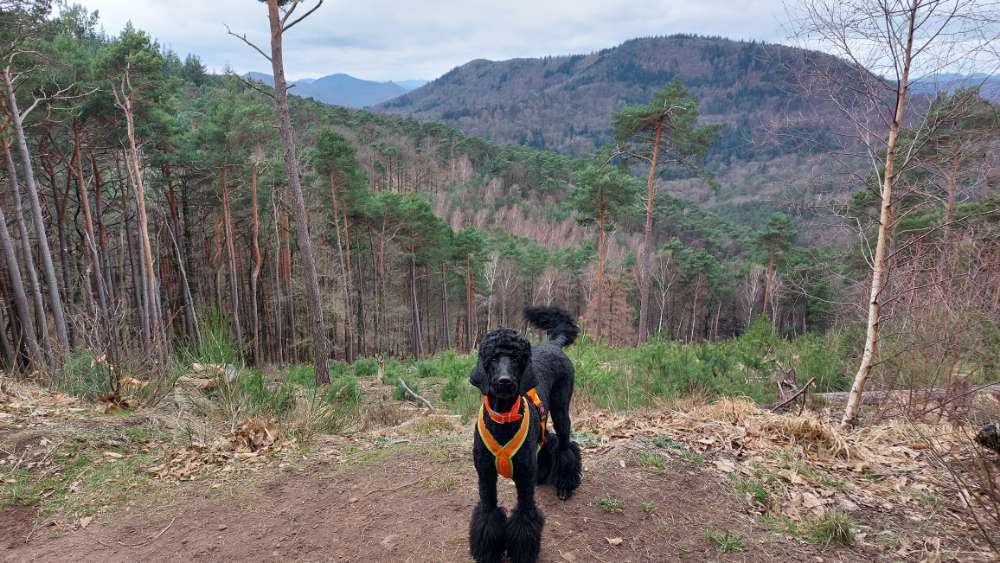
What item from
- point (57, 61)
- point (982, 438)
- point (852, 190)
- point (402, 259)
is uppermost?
point (57, 61)

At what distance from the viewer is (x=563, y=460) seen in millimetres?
3449

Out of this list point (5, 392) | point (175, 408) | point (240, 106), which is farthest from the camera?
point (240, 106)

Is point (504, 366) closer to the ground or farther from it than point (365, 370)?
farther from it

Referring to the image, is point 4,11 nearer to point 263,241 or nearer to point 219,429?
point 219,429

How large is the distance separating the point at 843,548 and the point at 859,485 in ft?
3.14

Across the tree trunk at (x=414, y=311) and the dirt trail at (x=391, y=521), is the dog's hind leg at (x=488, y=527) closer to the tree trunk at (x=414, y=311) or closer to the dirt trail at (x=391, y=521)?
the dirt trail at (x=391, y=521)

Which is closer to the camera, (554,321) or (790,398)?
(554,321)

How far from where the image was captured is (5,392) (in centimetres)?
556

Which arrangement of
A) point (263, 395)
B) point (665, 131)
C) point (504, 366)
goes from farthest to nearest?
point (665, 131), point (263, 395), point (504, 366)

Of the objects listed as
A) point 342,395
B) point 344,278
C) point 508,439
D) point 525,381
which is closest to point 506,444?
point 508,439

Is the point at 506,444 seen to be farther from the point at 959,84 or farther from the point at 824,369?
the point at 824,369

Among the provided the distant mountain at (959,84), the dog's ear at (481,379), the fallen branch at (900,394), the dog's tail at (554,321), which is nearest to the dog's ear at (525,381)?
the dog's ear at (481,379)

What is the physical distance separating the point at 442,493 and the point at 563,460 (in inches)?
36.8

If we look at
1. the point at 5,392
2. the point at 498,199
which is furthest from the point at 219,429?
the point at 498,199
